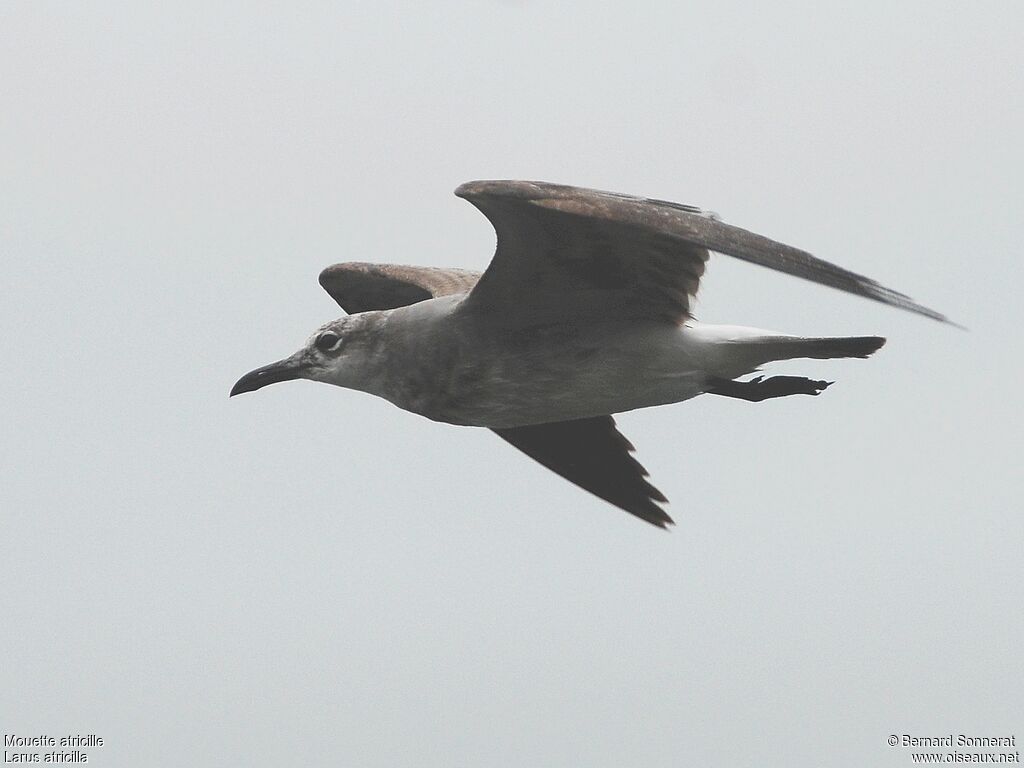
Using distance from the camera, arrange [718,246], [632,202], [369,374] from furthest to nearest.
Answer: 1. [369,374]
2. [632,202]
3. [718,246]

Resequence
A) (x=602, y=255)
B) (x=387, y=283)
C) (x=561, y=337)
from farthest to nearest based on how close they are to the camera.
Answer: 1. (x=387, y=283)
2. (x=561, y=337)
3. (x=602, y=255)

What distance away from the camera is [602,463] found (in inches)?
445

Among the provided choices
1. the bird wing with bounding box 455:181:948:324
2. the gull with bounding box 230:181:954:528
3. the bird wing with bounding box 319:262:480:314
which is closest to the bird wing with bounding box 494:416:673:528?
the bird wing with bounding box 319:262:480:314

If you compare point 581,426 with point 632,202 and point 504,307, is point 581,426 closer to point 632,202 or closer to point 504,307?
point 504,307

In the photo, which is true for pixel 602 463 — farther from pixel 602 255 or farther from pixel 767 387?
pixel 602 255

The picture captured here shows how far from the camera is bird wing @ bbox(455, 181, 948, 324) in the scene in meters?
7.84

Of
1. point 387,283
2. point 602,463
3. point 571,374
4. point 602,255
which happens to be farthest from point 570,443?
point 602,255

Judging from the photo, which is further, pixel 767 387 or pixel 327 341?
pixel 327 341

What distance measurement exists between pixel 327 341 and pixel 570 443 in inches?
82.2

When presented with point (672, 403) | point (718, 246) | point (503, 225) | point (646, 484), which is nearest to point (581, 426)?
point (646, 484)

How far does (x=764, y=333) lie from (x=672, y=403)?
29.7 inches

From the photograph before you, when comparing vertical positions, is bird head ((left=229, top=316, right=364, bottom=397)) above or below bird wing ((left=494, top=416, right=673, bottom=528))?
above

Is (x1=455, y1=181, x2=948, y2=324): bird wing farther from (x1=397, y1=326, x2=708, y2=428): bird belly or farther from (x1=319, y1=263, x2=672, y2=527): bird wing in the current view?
(x1=319, y1=263, x2=672, y2=527): bird wing

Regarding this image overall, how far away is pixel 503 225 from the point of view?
869 cm
